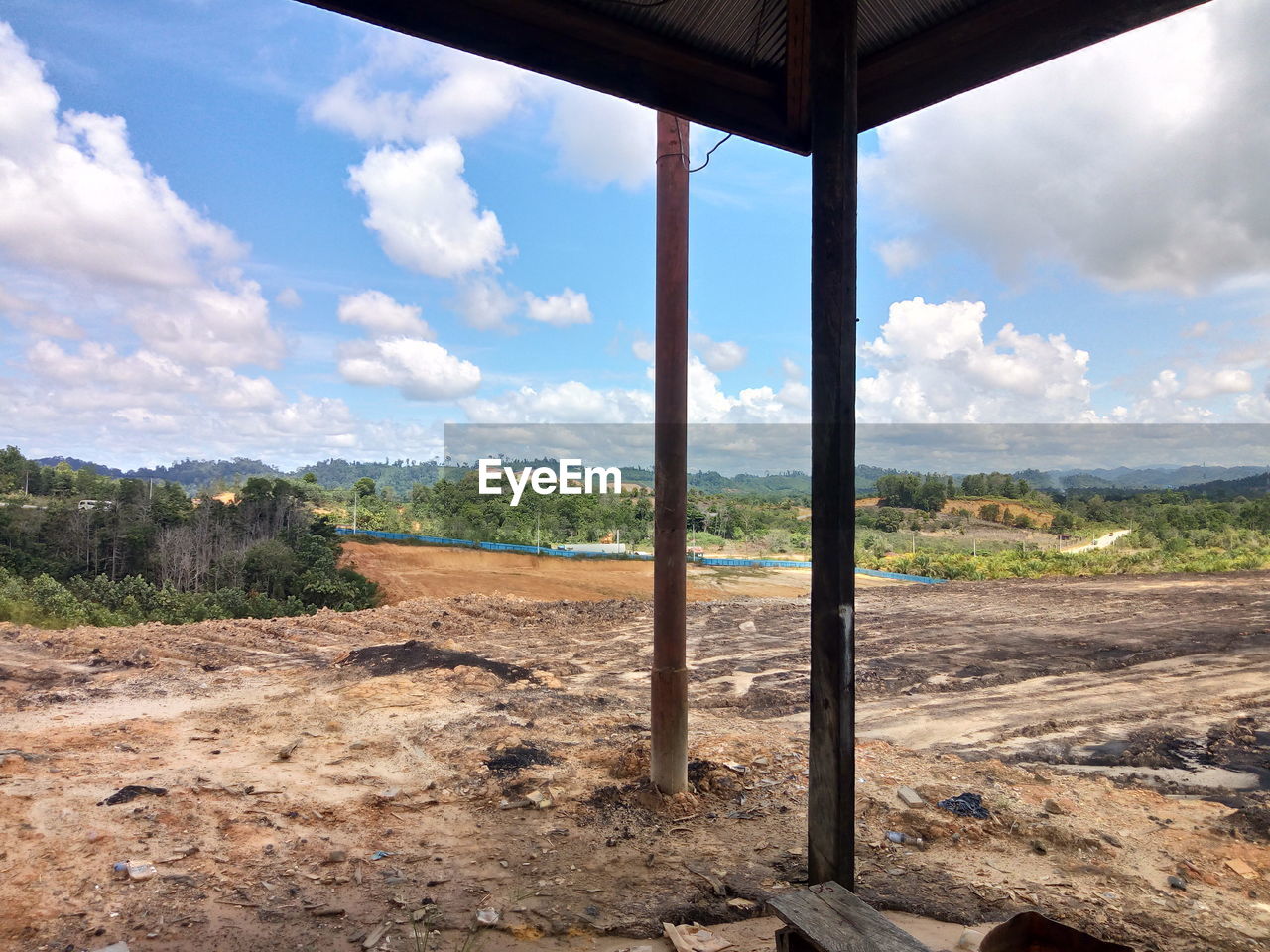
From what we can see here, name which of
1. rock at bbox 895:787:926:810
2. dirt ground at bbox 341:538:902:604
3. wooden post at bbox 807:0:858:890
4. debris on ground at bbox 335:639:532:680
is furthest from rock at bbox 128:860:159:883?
dirt ground at bbox 341:538:902:604

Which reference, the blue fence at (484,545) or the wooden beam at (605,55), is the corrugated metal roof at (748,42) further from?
the blue fence at (484,545)

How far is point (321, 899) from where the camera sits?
3490 mm

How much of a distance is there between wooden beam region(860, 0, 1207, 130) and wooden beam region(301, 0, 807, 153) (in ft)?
1.54

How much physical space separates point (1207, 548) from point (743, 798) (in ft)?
94.6

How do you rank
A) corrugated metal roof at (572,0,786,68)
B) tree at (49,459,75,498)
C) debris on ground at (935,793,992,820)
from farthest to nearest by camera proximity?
1. tree at (49,459,75,498)
2. debris on ground at (935,793,992,820)
3. corrugated metal roof at (572,0,786,68)

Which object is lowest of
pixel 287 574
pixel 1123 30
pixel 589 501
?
pixel 287 574

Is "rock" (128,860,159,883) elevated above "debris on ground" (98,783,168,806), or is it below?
above

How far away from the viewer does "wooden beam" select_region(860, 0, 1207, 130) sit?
2746 mm

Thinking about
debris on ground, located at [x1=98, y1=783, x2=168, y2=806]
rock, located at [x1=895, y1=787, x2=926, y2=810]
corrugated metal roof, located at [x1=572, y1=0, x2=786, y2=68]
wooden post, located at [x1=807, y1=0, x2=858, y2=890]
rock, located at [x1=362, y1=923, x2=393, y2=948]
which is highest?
corrugated metal roof, located at [x1=572, y1=0, x2=786, y2=68]

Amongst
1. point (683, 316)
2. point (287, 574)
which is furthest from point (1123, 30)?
point (287, 574)

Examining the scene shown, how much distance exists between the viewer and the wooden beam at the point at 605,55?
8.95 feet

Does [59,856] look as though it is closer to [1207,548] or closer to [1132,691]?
[1132,691]

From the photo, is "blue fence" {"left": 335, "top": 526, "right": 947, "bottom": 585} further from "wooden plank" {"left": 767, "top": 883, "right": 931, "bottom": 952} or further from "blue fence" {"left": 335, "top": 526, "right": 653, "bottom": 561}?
"wooden plank" {"left": 767, "top": 883, "right": 931, "bottom": 952}

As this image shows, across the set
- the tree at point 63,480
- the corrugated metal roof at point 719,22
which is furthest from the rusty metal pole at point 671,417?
the tree at point 63,480
